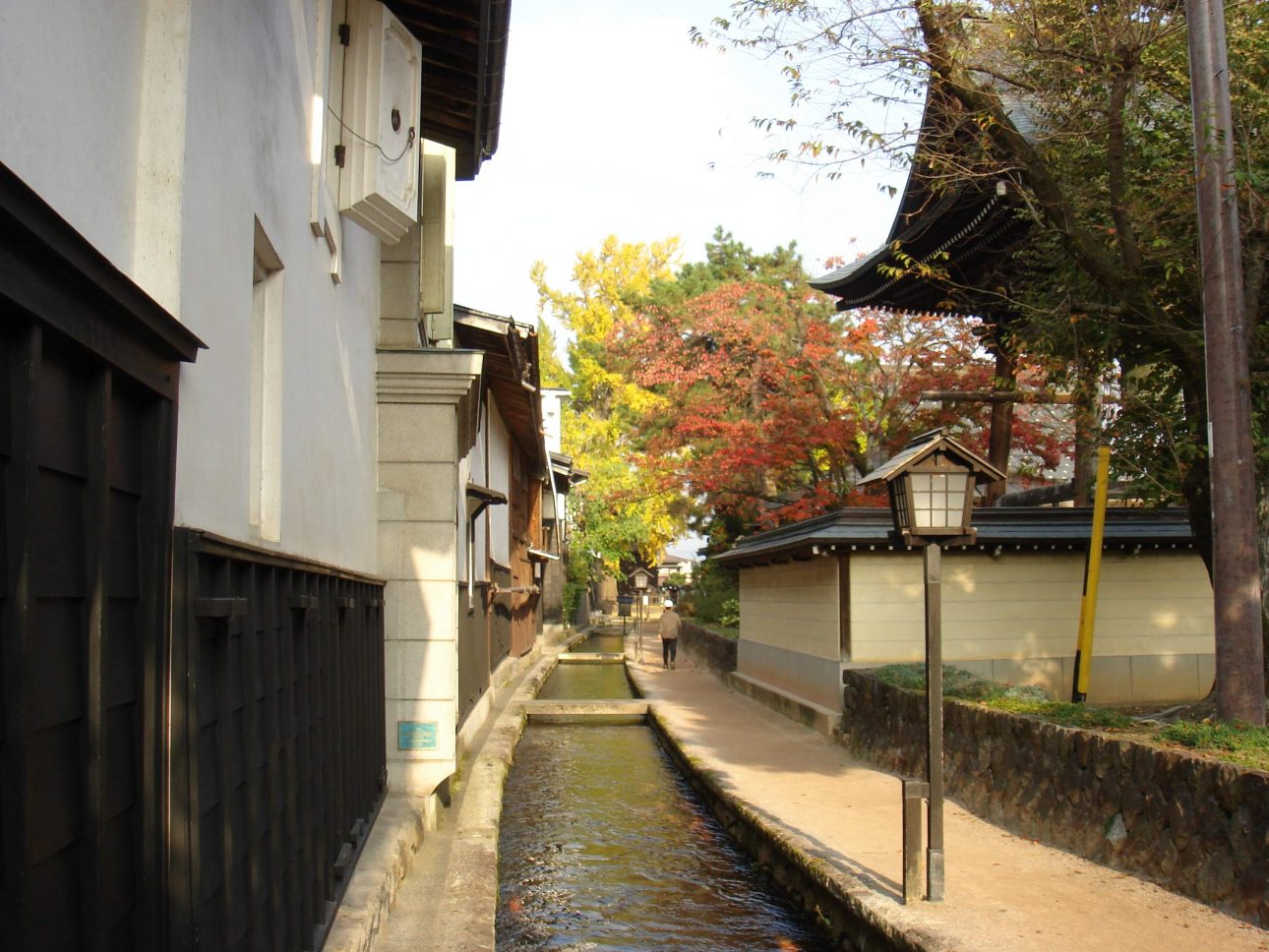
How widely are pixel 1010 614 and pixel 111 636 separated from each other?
543 inches

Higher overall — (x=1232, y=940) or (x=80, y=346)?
(x=80, y=346)

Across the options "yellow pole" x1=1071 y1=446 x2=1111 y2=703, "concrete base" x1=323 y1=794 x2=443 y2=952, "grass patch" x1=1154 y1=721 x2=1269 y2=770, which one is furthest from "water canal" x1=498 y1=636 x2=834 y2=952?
"yellow pole" x1=1071 y1=446 x2=1111 y2=703

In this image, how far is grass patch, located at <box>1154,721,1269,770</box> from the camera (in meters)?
7.22

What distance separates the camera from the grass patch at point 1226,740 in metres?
7.22

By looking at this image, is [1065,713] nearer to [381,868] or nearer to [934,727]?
[934,727]

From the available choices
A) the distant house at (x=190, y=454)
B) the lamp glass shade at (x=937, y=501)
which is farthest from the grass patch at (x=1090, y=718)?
the distant house at (x=190, y=454)

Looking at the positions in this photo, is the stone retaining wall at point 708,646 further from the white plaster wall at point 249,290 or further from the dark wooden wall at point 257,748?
the dark wooden wall at point 257,748

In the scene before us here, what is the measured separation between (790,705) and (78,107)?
53.5 ft

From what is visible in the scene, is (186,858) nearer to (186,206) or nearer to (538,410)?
(186,206)

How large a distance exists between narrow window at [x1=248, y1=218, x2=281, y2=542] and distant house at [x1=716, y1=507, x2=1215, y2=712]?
10.2m

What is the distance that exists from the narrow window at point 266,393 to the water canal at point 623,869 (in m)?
4.58

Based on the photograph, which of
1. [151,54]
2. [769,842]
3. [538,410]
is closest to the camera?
[151,54]

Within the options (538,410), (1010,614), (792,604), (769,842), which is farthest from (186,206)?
(538,410)

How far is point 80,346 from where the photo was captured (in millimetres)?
2541
